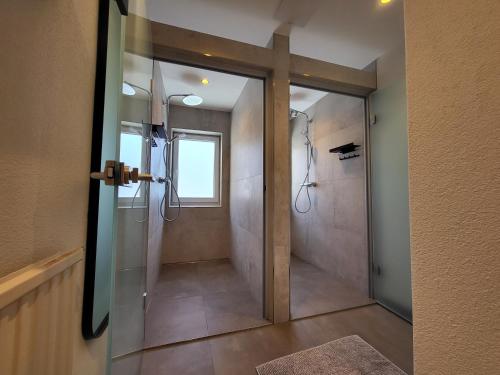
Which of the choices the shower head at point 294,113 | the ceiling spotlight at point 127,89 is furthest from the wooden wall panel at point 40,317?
the shower head at point 294,113

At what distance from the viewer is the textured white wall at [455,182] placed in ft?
1.28

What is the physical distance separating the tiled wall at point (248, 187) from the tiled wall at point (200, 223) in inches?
11.5

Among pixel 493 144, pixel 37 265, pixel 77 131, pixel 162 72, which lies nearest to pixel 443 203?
pixel 493 144

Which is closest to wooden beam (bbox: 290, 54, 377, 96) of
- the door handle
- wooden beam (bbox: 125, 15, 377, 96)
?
wooden beam (bbox: 125, 15, 377, 96)

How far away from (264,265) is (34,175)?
161 cm

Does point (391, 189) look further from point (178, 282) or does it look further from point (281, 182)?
point (178, 282)

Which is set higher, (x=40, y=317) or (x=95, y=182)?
(x=95, y=182)

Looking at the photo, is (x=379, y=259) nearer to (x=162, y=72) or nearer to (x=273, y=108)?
(x=273, y=108)

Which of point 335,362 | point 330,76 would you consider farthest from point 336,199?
point 335,362

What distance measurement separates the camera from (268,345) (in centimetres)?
139

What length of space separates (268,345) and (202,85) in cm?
273

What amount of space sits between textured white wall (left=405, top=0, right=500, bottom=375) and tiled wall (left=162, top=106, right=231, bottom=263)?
2954 millimetres

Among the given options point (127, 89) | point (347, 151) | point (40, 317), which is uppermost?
point (347, 151)

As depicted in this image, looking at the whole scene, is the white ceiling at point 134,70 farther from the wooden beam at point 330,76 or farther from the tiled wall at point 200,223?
the tiled wall at point 200,223
